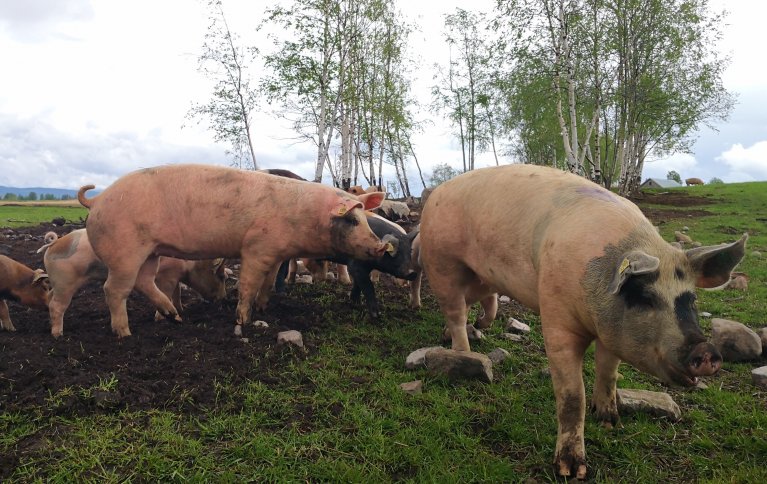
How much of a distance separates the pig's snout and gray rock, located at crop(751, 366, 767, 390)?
8.02ft

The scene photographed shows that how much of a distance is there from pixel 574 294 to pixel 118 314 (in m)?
4.60

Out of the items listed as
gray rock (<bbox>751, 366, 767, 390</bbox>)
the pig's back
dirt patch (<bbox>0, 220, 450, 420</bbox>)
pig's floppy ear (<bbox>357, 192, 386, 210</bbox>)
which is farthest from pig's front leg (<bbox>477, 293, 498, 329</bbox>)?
gray rock (<bbox>751, 366, 767, 390</bbox>)

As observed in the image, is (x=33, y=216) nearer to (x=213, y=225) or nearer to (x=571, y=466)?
(x=213, y=225)

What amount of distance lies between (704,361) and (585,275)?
0.72 meters

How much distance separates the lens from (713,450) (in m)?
3.38

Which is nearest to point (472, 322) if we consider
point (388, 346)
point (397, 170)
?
point (388, 346)

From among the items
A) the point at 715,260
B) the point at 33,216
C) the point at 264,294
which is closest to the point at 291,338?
the point at 264,294

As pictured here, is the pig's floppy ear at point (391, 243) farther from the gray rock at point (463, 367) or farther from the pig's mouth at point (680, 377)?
the pig's mouth at point (680, 377)

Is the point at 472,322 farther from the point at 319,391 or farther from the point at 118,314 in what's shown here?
the point at 118,314

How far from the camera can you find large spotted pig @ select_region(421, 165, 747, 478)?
2646 mm

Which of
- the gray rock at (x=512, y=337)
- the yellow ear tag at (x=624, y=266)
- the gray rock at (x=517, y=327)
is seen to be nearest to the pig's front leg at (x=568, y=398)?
the yellow ear tag at (x=624, y=266)

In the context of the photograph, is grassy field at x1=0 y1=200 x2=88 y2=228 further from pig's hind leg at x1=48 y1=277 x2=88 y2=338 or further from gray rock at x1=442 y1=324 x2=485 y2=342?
gray rock at x1=442 y1=324 x2=485 y2=342

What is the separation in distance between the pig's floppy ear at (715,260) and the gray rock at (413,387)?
7.40ft

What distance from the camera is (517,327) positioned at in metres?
6.08
